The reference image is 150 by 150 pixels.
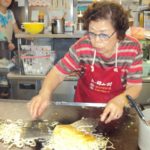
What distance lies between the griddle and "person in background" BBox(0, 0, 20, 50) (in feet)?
6.22

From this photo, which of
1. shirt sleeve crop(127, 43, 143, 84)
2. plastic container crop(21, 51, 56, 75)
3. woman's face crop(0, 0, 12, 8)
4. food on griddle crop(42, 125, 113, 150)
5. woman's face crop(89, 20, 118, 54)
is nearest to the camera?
food on griddle crop(42, 125, 113, 150)

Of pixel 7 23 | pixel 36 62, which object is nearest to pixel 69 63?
pixel 36 62

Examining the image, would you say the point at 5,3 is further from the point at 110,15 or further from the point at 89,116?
the point at 89,116

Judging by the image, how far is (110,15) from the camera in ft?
5.04

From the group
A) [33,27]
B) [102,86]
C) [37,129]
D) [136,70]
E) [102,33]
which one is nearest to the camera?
[37,129]

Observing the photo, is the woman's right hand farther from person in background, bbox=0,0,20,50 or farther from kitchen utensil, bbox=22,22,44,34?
person in background, bbox=0,0,20,50

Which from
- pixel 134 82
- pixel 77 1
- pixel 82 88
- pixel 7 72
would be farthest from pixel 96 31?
pixel 77 1

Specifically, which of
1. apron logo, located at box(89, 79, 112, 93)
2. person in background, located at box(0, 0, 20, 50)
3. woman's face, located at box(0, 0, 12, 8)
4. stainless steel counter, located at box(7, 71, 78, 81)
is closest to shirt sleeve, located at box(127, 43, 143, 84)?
apron logo, located at box(89, 79, 112, 93)

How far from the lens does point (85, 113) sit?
61.0 inches

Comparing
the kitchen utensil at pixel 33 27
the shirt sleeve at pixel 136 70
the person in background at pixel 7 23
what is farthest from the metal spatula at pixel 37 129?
the person in background at pixel 7 23

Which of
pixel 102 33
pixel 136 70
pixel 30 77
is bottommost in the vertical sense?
pixel 30 77

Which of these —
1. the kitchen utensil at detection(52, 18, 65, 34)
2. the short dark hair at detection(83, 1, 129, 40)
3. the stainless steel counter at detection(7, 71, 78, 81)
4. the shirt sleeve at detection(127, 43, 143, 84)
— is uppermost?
the short dark hair at detection(83, 1, 129, 40)

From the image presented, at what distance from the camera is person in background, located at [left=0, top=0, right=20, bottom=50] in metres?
3.45

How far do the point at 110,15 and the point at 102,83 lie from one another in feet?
1.50
